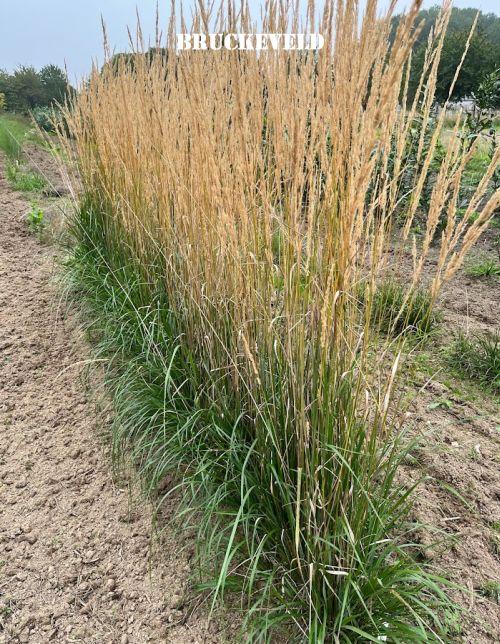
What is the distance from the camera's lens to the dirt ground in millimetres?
1584

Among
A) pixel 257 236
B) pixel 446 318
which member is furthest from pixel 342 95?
pixel 446 318

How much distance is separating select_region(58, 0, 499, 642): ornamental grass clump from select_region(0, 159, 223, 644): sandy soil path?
18 centimetres

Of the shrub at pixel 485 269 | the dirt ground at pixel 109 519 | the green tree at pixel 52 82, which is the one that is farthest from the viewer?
the green tree at pixel 52 82

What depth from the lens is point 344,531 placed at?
131 centimetres

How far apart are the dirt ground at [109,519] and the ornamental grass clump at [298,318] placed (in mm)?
146

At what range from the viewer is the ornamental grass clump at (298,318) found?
115 cm

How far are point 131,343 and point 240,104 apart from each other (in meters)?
1.40

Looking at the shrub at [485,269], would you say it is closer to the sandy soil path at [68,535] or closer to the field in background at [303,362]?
the field in background at [303,362]

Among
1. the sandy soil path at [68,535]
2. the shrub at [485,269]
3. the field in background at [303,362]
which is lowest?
the sandy soil path at [68,535]

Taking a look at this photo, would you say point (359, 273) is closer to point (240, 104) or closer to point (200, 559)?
point (240, 104)

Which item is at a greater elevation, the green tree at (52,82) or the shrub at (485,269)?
the green tree at (52,82)

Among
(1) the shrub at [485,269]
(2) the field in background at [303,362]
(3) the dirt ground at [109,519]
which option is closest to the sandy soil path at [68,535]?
(3) the dirt ground at [109,519]

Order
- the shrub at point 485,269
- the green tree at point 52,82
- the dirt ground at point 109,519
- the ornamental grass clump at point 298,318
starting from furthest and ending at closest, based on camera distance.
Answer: the green tree at point 52,82
the shrub at point 485,269
the dirt ground at point 109,519
the ornamental grass clump at point 298,318

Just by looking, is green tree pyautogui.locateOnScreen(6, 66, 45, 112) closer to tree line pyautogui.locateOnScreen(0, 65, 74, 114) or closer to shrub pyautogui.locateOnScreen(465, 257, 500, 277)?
tree line pyautogui.locateOnScreen(0, 65, 74, 114)
